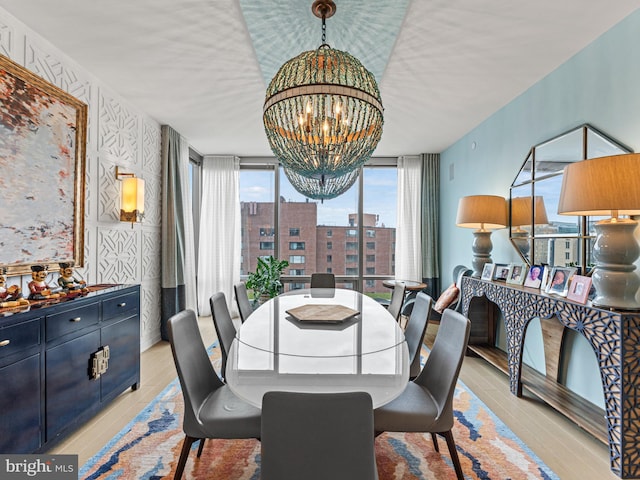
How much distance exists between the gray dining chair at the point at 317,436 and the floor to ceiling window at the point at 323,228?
4.79 m

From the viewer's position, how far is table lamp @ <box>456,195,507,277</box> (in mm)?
3451

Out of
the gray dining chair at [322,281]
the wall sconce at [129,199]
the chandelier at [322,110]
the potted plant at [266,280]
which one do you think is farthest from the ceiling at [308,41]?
the potted plant at [266,280]

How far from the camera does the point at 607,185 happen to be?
1.87 metres

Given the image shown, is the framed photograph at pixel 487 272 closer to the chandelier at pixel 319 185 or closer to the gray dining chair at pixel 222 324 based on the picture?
the chandelier at pixel 319 185

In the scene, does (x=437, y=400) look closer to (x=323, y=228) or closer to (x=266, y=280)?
(x=266, y=280)

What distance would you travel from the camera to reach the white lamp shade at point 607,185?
5.97ft

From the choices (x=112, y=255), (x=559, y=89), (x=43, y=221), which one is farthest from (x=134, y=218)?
(x=559, y=89)

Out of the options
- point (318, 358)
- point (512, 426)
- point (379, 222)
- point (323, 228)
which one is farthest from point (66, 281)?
point (379, 222)

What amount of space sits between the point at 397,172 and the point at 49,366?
5.15 m

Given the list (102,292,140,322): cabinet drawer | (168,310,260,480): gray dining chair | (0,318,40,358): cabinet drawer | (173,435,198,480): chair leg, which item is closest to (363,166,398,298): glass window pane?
(102,292,140,322): cabinet drawer

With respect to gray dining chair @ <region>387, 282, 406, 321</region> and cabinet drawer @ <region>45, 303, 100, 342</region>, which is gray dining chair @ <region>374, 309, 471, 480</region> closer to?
gray dining chair @ <region>387, 282, 406, 321</region>

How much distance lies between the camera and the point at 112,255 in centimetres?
332

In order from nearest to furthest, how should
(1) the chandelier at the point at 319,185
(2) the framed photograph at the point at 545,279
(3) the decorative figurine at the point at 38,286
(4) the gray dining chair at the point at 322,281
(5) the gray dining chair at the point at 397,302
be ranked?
1. (3) the decorative figurine at the point at 38,286
2. (2) the framed photograph at the point at 545,279
3. (1) the chandelier at the point at 319,185
4. (5) the gray dining chair at the point at 397,302
5. (4) the gray dining chair at the point at 322,281

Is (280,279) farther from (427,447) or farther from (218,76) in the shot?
(427,447)
